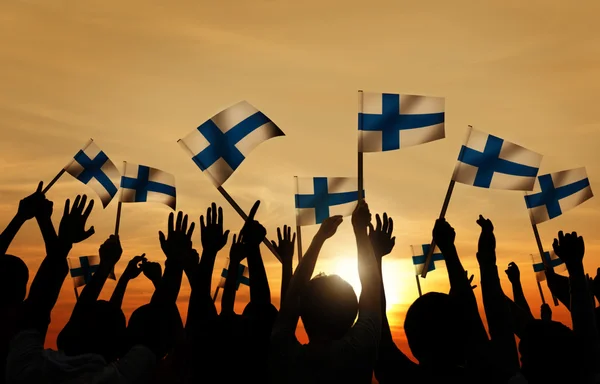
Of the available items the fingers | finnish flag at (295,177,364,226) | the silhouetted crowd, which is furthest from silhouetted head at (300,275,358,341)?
finnish flag at (295,177,364,226)

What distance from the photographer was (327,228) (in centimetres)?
464

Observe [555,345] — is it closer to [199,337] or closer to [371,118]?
[199,337]

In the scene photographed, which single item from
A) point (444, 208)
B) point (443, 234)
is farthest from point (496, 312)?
point (444, 208)

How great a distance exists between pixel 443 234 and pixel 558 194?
462 inches

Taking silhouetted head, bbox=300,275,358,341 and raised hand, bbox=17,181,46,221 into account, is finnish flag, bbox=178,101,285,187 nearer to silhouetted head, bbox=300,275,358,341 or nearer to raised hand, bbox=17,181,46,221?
raised hand, bbox=17,181,46,221

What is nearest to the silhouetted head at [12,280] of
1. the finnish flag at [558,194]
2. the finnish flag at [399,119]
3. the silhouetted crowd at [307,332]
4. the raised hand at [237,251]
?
the silhouetted crowd at [307,332]

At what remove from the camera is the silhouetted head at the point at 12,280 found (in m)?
4.48

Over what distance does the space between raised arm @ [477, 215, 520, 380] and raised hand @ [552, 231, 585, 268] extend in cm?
84

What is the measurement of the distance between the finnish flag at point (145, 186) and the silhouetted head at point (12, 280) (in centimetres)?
993

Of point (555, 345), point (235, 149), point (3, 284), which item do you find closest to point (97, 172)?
point (235, 149)

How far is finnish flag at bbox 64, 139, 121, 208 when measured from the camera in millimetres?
13633

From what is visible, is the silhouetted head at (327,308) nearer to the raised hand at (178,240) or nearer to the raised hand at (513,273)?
the raised hand at (178,240)

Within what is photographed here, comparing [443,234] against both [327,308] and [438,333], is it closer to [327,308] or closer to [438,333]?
[438,333]

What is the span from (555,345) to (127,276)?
15.0 feet
